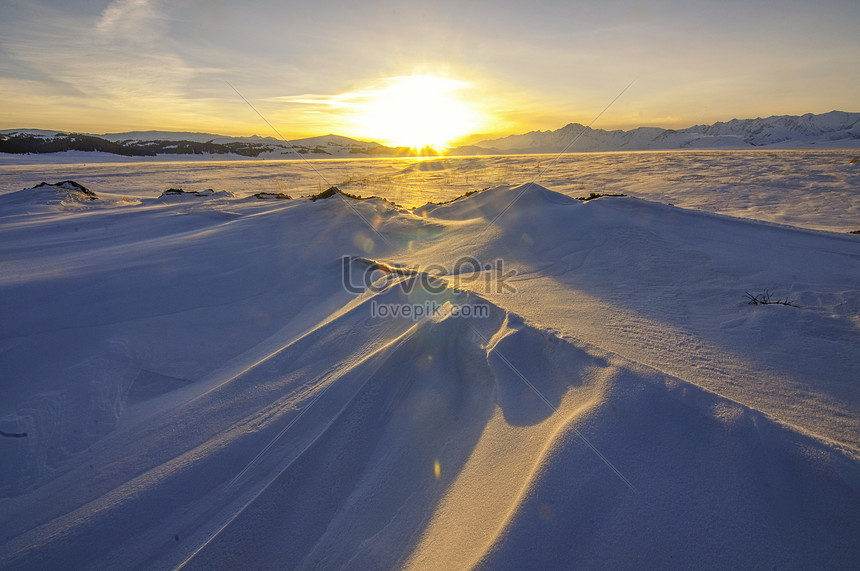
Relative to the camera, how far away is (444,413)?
2088 mm

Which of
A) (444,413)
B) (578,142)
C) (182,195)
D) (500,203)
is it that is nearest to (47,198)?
(182,195)

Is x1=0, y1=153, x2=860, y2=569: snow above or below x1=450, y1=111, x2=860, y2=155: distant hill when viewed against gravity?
below

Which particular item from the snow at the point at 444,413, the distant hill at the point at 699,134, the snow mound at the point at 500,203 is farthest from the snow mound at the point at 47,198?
the distant hill at the point at 699,134

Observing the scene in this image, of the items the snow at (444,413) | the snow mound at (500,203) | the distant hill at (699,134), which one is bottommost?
the snow at (444,413)

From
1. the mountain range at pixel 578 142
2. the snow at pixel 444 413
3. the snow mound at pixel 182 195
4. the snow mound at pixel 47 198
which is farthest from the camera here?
the mountain range at pixel 578 142

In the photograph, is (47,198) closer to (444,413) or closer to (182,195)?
(182,195)

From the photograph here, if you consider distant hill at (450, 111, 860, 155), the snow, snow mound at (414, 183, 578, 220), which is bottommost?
the snow

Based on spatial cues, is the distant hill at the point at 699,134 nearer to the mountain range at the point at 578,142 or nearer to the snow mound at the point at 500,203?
the mountain range at the point at 578,142

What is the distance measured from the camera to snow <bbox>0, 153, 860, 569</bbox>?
52.2 inches

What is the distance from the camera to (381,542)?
1.45m

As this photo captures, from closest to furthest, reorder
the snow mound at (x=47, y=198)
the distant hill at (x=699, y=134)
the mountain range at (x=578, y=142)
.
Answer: the snow mound at (x=47, y=198) < the mountain range at (x=578, y=142) < the distant hill at (x=699, y=134)

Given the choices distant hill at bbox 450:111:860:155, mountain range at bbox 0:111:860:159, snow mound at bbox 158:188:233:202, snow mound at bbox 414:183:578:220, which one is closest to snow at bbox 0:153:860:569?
snow mound at bbox 414:183:578:220

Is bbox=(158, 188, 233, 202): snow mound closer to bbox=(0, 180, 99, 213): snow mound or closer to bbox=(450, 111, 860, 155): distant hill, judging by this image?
Answer: bbox=(0, 180, 99, 213): snow mound

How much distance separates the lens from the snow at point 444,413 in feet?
4.35
